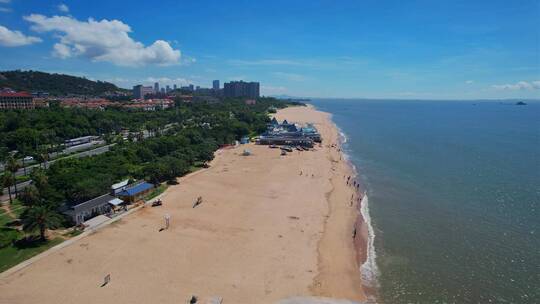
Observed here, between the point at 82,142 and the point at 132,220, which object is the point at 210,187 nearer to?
the point at 132,220

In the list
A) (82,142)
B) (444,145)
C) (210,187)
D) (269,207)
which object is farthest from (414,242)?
(82,142)

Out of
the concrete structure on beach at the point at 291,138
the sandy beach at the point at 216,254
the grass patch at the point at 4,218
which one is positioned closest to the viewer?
the sandy beach at the point at 216,254

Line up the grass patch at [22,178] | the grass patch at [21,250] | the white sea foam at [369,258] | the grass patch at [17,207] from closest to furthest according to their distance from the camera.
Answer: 1. the grass patch at [21,250]
2. the white sea foam at [369,258]
3. the grass patch at [17,207]
4. the grass patch at [22,178]

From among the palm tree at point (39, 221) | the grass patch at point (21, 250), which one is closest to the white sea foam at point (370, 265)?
the grass patch at point (21, 250)

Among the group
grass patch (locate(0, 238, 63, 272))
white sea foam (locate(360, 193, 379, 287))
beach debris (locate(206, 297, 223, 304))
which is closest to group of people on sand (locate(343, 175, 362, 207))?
white sea foam (locate(360, 193, 379, 287))

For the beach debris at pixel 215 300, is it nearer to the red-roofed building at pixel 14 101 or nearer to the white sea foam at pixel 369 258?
the white sea foam at pixel 369 258

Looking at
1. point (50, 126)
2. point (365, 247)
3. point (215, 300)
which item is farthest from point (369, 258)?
point (50, 126)

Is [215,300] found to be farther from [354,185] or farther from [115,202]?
[354,185]
